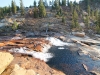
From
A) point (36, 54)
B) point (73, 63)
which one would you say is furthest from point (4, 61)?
point (73, 63)

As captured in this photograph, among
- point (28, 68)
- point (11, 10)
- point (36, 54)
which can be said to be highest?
point (11, 10)

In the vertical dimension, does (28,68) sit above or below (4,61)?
below

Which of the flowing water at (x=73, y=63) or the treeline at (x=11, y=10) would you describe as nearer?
the flowing water at (x=73, y=63)

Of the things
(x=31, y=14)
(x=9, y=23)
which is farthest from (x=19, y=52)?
(x=31, y=14)

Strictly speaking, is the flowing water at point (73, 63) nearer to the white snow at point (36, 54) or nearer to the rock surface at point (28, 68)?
the white snow at point (36, 54)

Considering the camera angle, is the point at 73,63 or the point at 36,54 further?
the point at 36,54

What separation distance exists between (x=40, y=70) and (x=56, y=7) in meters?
103

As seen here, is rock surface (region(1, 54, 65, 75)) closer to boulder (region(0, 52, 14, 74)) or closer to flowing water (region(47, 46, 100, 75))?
boulder (region(0, 52, 14, 74))

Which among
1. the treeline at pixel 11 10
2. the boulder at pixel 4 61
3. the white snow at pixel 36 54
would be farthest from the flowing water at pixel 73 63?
the treeline at pixel 11 10

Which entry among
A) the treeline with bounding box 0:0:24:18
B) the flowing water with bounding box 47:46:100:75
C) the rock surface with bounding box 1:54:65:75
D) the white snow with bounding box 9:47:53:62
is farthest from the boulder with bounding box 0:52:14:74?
the treeline with bounding box 0:0:24:18

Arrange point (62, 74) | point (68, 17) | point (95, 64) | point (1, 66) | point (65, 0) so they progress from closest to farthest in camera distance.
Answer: point (1, 66) < point (62, 74) < point (95, 64) < point (68, 17) < point (65, 0)

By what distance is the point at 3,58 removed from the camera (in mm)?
27172

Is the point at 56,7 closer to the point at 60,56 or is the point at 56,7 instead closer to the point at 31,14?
the point at 31,14

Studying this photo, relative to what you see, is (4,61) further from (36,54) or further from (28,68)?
(36,54)
